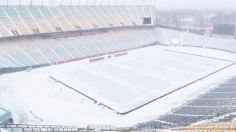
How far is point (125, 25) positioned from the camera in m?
68.6

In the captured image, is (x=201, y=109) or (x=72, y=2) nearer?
(x=201, y=109)

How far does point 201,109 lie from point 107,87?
14.1 meters

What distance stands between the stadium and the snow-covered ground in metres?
0.11

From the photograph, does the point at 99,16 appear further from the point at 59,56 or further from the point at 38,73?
the point at 38,73

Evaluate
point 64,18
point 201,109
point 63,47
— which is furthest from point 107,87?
point 64,18

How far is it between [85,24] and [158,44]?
1733 centimetres

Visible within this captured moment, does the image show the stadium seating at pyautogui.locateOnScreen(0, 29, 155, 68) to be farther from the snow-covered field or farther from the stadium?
the snow-covered field

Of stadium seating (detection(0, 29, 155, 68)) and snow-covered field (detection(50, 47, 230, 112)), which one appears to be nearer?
snow-covered field (detection(50, 47, 230, 112))

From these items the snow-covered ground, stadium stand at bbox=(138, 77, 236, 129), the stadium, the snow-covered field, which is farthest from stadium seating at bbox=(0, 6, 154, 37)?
stadium stand at bbox=(138, 77, 236, 129)

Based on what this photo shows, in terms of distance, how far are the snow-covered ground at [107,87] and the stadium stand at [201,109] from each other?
84.0 inches

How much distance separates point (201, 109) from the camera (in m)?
27.3

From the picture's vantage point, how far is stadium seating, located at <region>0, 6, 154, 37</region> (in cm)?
5269

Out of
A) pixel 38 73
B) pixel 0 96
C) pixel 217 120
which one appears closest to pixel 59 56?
pixel 38 73

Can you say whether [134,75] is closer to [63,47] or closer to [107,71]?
[107,71]
